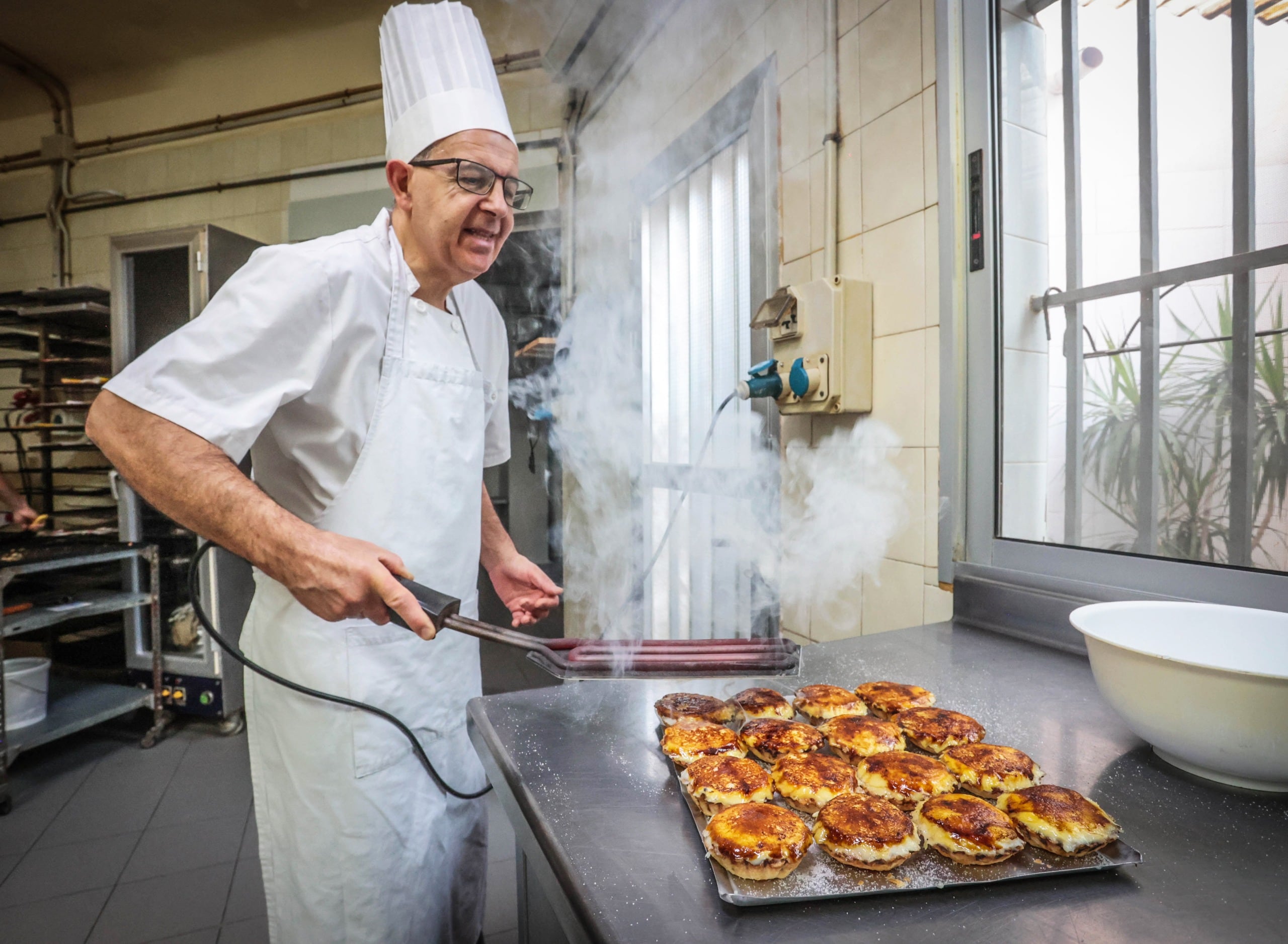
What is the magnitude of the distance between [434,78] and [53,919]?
2.59 meters

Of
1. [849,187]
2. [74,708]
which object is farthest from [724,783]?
[74,708]

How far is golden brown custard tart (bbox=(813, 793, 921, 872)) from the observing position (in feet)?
2.00

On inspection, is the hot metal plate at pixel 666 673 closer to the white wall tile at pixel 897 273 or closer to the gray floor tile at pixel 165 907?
the white wall tile at pixel 897 273

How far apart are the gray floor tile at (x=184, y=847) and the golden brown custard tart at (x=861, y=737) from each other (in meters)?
2.34

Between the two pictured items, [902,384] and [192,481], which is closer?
[192,481]

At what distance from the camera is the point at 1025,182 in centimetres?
142

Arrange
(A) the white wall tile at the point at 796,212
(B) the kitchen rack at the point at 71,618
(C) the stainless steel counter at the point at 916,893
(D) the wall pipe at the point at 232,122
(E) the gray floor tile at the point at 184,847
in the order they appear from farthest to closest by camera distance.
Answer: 1. (D) the wall pipe at the point at 232,122
2. (B) the kitchen rack at the point at 71,618
3. (E) the gray floor tile at the point at 184,847
4. (A) the white wall tile at the point at 796,212
5. (C) the stainless steel counter at the point at 916,893

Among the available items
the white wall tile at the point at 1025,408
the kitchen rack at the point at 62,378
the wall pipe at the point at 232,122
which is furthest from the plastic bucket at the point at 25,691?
the white wall tile at the point at 1025,408

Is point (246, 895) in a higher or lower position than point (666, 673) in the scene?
lower

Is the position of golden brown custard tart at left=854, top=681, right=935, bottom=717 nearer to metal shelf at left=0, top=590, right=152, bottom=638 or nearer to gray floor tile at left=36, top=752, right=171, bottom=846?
gray floor tile at left=36, top=752, right=171, bottom=846

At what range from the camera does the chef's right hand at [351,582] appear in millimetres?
914

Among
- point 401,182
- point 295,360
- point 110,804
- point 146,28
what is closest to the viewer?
point 295,360

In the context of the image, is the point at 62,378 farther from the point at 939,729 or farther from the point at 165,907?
the point at 939,729

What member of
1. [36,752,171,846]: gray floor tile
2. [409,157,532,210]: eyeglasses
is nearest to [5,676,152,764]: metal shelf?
[36,752,171,846]: gray floor tile
